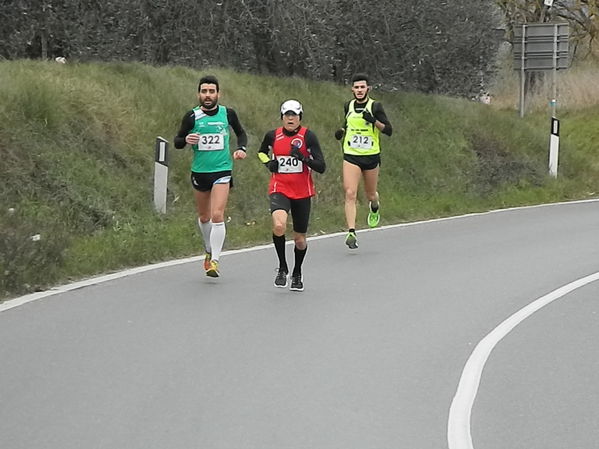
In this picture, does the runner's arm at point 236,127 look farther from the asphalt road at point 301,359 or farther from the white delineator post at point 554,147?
the white delineator post at point 554,147

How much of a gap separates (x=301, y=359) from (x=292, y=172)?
3278mm

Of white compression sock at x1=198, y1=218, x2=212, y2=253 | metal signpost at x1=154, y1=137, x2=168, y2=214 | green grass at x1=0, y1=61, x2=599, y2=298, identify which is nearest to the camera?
white compression sock at x1=198, y1=218, x2=212, y2=253

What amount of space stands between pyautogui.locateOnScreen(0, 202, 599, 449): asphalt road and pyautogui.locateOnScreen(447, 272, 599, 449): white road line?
0.22 ft

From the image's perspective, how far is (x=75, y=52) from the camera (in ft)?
70.0

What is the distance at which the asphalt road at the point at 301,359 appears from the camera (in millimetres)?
7238

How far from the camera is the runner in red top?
39.3ft

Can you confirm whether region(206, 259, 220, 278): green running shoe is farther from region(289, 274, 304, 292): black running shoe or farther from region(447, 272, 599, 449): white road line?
region(447, 272, 599, 449): white road line

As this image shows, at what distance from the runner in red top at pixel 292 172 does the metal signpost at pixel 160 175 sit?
14.7 feet

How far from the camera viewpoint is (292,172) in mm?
12117

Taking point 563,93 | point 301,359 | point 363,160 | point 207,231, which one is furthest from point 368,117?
point 563,93

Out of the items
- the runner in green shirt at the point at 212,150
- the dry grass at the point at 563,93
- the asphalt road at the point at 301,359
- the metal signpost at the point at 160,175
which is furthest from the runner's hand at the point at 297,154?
the dry grass at the point at 563,93

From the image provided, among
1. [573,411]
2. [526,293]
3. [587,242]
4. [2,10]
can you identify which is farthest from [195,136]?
[2,10]

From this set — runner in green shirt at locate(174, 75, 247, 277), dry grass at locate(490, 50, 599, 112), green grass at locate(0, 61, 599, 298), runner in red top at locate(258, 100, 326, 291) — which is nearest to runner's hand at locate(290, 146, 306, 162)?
runner in red top at locate(258, 100, 326, 291)

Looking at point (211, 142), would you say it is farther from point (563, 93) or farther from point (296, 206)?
point (563, 93)
